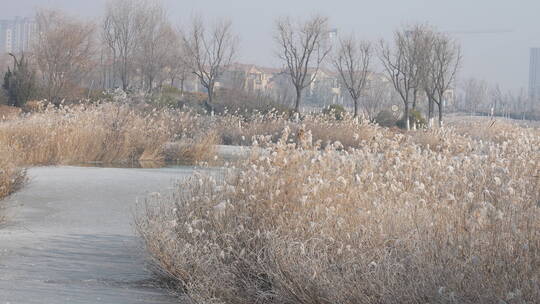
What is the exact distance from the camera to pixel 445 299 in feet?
11.8

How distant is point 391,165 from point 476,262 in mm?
2549

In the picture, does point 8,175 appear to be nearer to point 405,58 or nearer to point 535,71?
point 405,58

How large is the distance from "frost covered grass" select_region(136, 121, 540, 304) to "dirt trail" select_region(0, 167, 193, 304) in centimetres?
37

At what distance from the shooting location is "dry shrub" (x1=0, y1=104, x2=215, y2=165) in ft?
43.0

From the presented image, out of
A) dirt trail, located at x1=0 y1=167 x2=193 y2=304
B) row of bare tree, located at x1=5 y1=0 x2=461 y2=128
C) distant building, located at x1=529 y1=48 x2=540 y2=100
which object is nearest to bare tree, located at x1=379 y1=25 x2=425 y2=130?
row of bare tree, located at x1=5 y1=0 x2=461 y2=128

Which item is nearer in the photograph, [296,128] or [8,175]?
[8,175]

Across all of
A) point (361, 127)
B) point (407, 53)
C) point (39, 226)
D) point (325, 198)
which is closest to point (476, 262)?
point (325, 198)

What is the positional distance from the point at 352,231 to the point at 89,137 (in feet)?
34.6

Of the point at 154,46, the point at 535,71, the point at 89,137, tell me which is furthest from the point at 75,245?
the point at 535,71

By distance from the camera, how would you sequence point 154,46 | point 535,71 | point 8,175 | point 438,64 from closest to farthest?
point 8,175
point 438,64
point 154,46
point 535,71

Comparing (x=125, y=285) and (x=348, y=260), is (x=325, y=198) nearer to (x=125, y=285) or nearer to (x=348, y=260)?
(x=348, y=260)

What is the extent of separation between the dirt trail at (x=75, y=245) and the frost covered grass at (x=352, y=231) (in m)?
0.37

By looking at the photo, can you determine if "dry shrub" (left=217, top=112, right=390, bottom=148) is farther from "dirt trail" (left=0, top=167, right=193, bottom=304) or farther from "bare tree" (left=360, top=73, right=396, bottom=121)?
"bare tree" (left=360, top=73, right=396, bottom=121)

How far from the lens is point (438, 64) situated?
101 feet
